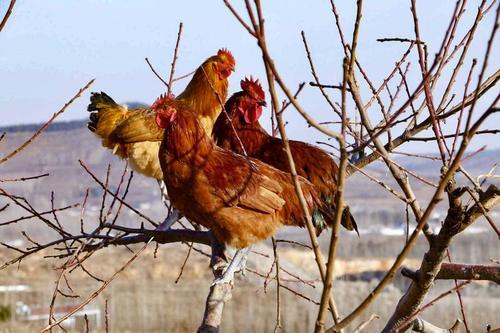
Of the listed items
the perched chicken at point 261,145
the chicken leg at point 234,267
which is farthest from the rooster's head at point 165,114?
the chicken leg at point 234,267

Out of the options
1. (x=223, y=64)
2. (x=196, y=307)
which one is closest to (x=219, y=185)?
(x=223, y=64)

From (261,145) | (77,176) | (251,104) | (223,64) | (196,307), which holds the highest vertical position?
(223,64)

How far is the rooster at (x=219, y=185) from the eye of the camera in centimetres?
263

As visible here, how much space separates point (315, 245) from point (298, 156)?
80.0 inches

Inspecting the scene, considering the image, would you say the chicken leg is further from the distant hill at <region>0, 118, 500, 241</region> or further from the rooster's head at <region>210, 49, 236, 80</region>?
the distant hill at <region>0, 118, 500, 241</region>

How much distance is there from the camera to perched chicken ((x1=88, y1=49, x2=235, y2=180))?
409 cm

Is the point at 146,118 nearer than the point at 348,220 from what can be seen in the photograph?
No

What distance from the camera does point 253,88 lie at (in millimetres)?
3172

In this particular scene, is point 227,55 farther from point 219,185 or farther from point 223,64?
point 219,185

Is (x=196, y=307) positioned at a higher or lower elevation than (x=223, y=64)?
lower

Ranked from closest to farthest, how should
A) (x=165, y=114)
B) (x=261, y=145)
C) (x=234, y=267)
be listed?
(x=234, y=267), (x=165, y=114), (x=261, y=145)

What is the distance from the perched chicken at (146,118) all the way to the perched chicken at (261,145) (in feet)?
1.95

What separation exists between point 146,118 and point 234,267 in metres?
1.97

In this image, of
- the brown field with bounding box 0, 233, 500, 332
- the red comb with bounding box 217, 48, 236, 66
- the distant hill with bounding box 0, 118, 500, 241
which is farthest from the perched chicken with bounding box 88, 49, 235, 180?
the distant hill with bounding box 0, 118, 500, 241
